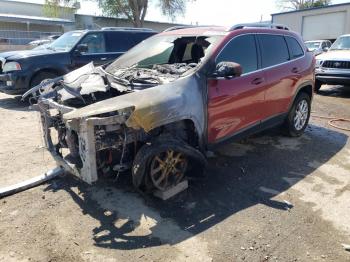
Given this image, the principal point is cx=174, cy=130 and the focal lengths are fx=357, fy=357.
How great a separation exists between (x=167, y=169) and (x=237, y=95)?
1373mm

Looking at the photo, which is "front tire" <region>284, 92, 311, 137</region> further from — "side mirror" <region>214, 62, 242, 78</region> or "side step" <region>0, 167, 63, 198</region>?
"side step" <region>0, 167, 63, 198</region>

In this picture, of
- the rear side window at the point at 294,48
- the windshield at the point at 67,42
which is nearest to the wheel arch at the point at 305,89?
the rear side window at the point at 294,48

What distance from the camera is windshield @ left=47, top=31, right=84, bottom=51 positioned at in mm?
9312

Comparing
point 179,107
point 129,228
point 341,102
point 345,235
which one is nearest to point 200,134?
point 179,107

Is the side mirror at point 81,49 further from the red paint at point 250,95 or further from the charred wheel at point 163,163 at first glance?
the charred wheel at point 163,163

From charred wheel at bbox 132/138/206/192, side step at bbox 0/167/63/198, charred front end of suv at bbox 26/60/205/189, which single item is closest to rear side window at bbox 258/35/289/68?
charred front end of suv at bbox 26/60/205/189

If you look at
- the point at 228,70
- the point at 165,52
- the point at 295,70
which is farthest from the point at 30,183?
the point at 295,70

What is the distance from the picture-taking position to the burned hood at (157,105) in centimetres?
337

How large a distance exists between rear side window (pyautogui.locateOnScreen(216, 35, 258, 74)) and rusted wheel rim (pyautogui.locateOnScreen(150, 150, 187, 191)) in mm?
1312

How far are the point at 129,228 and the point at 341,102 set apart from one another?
27.0 feet

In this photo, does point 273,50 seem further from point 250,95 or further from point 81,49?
point 81,49

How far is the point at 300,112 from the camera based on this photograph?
20.6ft

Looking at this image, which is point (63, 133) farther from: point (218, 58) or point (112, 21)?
point (112, 21)

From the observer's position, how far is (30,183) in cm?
428
